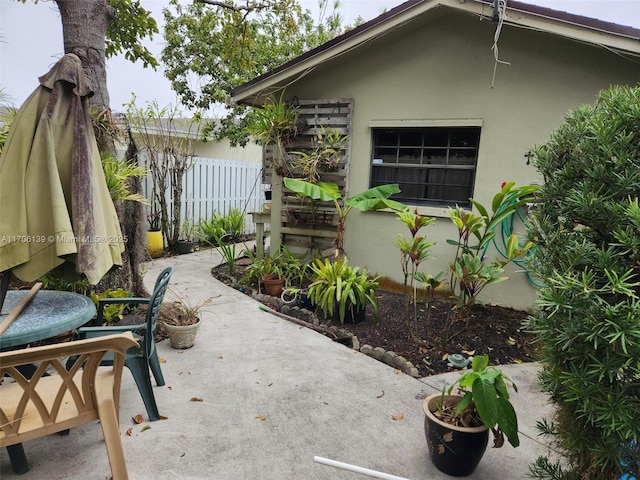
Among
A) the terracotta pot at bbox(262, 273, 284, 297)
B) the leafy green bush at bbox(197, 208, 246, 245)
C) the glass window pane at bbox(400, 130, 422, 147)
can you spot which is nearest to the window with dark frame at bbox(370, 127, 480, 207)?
the glass window pane at bbox(400, 130, 422, 147)

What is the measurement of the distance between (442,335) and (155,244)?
6.30 metres

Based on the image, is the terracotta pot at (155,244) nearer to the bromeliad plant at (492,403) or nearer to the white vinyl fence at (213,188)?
the white vinyl fence at (213,188)

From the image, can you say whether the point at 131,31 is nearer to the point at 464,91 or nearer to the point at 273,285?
the point at 273,285

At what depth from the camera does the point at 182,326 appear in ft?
12.6

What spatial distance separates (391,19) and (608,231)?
4.26 metres

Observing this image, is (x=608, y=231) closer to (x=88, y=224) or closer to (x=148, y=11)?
(x=88, y=224)

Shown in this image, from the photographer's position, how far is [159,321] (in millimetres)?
4090

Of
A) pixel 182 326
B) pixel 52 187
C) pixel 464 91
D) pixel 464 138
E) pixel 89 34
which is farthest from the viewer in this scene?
pixel 464 138

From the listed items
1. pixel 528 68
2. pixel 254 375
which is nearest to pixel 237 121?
pixel 528 68

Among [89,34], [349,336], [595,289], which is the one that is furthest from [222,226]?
[595,289]

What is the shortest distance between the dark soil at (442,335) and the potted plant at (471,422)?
1.32m

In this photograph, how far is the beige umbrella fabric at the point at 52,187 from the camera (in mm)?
2287

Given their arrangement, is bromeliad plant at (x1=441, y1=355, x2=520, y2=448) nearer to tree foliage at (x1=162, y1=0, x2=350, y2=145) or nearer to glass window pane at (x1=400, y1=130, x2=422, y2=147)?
glass window pane at (x1=400, y1=130, x2=422, y2=147)

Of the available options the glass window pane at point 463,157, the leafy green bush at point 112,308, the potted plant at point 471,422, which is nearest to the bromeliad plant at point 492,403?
the potted plant at point 471,422
